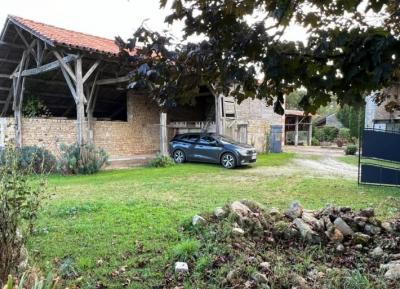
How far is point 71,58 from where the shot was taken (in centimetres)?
1303

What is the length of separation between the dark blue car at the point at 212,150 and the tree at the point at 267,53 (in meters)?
Result: 11.2

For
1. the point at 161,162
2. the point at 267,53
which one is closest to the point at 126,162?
the point at 161,162

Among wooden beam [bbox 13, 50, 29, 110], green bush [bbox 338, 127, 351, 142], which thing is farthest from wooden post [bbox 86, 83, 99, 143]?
green bush [bbox 338, 127, 351, 142]

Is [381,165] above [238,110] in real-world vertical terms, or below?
below

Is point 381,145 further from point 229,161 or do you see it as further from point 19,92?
point 19,92

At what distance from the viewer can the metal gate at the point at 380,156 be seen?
9.97 meters

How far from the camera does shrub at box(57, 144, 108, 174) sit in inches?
497

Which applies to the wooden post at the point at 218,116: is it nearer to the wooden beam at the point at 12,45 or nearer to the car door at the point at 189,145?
the car door at the point at 189,145

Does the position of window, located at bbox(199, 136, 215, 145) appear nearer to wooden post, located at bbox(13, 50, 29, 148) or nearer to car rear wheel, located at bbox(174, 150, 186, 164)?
car rear wheel, located at bbox(174, 150, 186, 164)

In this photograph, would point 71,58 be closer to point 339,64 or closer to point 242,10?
point 242,10

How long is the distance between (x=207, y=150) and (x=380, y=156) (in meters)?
6.95

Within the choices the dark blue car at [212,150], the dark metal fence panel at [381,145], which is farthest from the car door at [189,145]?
the dark metal fence panel at [381,145]

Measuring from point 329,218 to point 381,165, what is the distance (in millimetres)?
6012

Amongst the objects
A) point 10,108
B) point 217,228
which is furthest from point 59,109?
point 217,228
